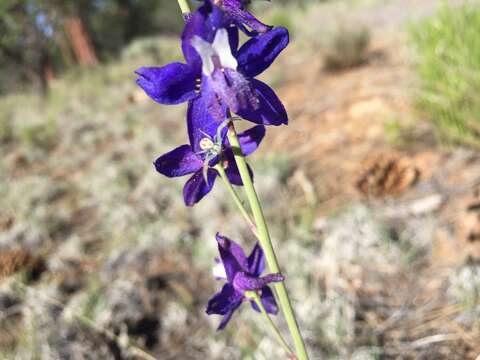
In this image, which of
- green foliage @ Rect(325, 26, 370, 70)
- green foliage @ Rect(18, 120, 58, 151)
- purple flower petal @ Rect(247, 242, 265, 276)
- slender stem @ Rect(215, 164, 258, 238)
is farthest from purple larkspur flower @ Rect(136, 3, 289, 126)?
green foliage @ Rect(18, 120, 58, 151)

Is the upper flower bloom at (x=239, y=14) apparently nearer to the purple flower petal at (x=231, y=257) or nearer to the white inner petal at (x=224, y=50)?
the white inner petal at (x=224, y=50)

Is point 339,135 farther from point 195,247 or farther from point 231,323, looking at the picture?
point 231,323

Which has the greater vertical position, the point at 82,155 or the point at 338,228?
the point at 82,155

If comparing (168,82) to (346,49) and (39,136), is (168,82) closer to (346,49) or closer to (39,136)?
(346,49)

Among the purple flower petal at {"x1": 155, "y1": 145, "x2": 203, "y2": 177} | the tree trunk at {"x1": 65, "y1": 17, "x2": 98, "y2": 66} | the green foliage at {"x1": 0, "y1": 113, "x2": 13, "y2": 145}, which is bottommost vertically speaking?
the purple flower petal at {"x1": 155, "y1": 145, "x2": 203, "y2": 177}

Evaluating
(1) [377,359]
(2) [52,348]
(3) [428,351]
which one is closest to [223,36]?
(1) [377,359]

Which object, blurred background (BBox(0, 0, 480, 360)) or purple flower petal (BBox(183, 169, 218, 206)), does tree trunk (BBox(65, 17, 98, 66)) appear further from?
purple flower petal (BBox(183, 169, 218, 206))
